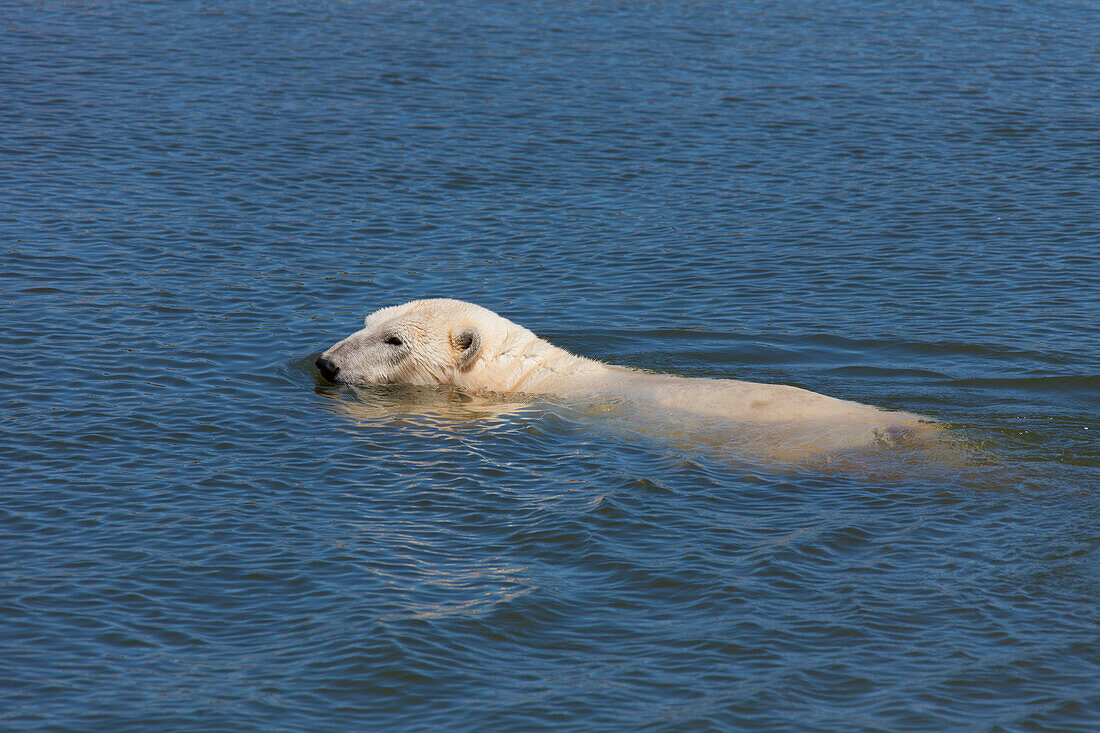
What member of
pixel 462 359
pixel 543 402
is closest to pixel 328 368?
pixel 462 359

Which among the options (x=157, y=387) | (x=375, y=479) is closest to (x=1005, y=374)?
(x=375, y=479)

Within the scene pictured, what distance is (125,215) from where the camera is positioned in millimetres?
15312

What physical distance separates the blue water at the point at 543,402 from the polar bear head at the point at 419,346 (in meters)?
0.24

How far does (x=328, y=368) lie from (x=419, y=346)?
0.87 m

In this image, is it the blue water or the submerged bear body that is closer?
the blue water

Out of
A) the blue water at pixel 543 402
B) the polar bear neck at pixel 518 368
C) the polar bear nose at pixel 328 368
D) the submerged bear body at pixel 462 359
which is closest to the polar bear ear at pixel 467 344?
the submerged bear body at pixel 462 359

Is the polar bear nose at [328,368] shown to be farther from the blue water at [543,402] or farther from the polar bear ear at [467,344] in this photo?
the polar bear ear at [467,344]

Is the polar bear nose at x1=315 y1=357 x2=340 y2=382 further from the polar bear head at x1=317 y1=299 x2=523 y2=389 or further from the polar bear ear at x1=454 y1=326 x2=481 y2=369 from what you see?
the polar bear ear at x1=454 y1=326 x2=481 y2=369

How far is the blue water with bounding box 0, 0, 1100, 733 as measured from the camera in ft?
20.5

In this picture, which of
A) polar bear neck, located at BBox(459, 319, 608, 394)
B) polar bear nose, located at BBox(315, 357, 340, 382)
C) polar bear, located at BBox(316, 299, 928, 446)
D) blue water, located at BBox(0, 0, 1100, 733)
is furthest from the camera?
polar bear nose, located at BBox(315, 357, 340, 382)

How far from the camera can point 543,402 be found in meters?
10.4

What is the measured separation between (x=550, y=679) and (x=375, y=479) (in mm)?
3110

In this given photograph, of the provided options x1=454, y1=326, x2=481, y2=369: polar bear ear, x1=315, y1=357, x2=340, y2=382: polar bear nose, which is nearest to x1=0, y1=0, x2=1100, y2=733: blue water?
x1=315, y1=357, x2=340, y2=382: polar bear nose

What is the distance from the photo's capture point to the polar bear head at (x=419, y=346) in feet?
35.4
